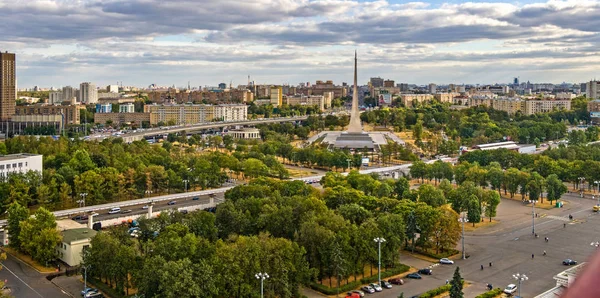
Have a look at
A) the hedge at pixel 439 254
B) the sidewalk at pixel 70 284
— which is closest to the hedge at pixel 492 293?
the hedge at pixel 439 254

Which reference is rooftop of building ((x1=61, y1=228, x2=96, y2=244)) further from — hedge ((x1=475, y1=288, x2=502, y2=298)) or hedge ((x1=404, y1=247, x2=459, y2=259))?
hedge ((x1=475, y1=288, x2=502, y2=298))

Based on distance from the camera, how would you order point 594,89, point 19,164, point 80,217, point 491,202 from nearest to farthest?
point 80,217 < point 491,202 < point 19,164 < point 594,89

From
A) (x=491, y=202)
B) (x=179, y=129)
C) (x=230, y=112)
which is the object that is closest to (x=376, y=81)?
(x=230, y=112)

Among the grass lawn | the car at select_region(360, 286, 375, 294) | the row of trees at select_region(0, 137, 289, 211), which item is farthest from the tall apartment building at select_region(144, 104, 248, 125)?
the car at select_region(360, 286, 375, 294)

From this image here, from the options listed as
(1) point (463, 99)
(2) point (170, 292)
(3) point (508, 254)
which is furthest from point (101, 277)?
(1) point (463, 99)

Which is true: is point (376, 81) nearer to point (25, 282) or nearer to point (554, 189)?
point (554, 189)

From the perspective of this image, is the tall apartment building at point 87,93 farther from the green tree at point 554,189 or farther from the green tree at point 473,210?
the green tree at point 473,210
